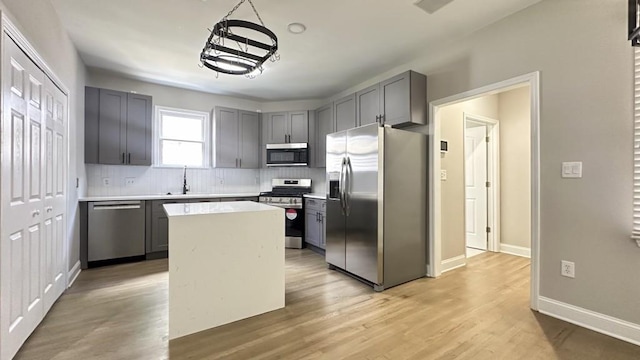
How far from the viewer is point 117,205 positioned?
3838mm

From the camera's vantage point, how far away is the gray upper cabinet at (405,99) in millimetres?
3365

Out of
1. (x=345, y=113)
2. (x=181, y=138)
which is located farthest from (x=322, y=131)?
(x=181, y=138)

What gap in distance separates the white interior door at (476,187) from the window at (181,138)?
15.2 ft

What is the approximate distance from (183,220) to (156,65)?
2.86 meters

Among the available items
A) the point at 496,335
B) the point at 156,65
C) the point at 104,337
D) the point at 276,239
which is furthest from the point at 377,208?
the point at 156,65

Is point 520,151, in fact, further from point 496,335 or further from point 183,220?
point 183,220

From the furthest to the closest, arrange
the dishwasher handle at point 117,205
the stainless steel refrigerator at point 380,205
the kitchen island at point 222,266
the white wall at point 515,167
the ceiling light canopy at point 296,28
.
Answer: the white wall at point 515,167 → the dishwasher handle at point 117,205 → the stainless steel refrigerator at point 380,205 → the ceiling light canopy at point 296,28 → the kitchen island at point 222,266

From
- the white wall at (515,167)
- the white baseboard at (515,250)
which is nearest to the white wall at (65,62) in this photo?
the white wall at (515,167)

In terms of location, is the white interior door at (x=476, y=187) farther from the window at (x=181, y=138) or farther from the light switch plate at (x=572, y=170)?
the window at (x=181, y=138)

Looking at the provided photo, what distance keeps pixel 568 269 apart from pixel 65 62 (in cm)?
518

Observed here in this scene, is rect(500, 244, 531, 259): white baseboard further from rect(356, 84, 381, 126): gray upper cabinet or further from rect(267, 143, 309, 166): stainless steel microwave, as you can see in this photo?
rect(267, 143, 309, 166): stainless steel microwave

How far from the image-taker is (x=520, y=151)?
4.38m

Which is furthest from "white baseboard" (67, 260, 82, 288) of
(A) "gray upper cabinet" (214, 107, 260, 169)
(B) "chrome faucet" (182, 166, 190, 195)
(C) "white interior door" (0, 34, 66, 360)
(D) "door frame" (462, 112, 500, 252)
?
(D) "door frame" (462, 112, 500, 252)

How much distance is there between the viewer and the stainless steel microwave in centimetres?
517
